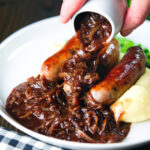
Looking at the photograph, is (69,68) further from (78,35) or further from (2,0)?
(2,0)

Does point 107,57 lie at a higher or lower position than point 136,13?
lower

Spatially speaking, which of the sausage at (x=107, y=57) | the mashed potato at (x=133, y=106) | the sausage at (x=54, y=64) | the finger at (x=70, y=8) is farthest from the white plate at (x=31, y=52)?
the finger at (x=70, y=8)

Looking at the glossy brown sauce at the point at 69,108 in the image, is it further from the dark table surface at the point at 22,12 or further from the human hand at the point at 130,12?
the dark table surface at the point at 22,12

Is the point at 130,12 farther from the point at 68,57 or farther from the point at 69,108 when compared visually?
the point at 69,108

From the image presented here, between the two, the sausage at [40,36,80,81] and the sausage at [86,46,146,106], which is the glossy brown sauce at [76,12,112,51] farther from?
the sausage at [86,46,146,106]

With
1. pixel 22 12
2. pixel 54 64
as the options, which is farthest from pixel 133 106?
pixel 22 12
